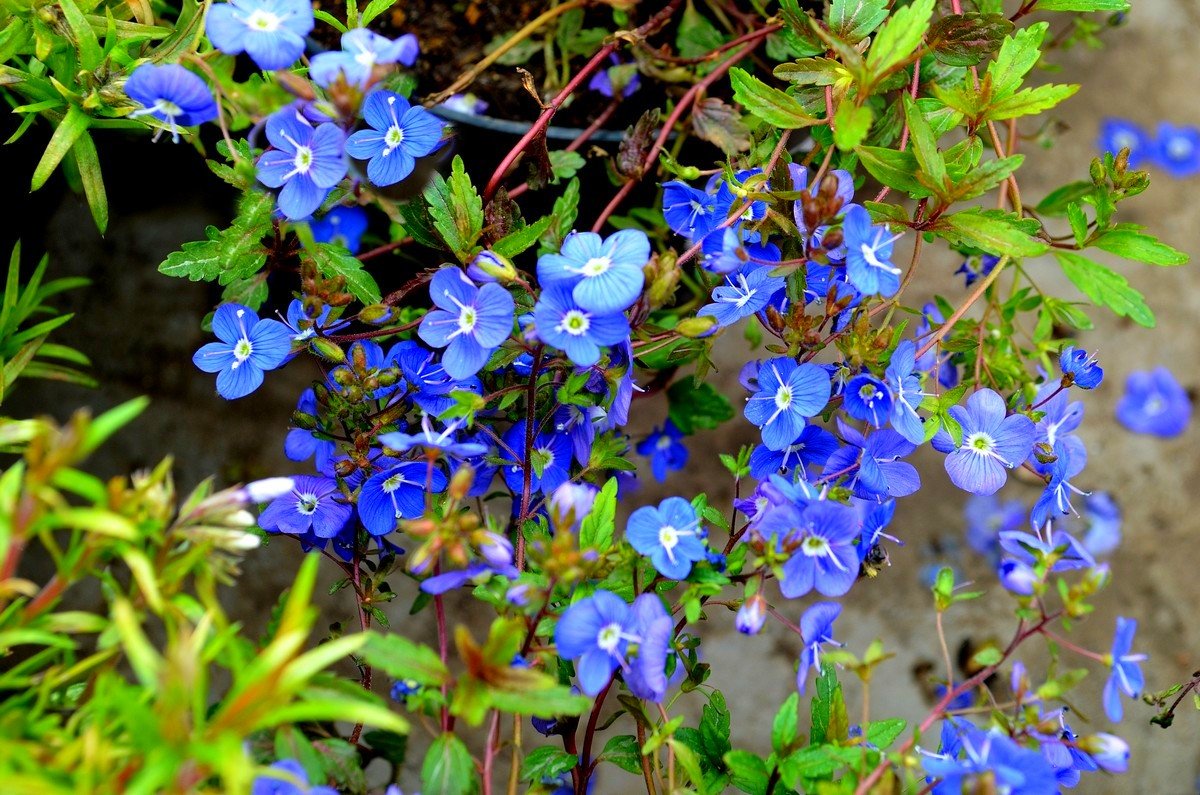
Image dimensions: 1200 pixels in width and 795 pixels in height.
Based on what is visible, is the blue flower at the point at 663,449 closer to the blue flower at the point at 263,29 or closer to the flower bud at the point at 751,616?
the flower bud at the point at 751,616

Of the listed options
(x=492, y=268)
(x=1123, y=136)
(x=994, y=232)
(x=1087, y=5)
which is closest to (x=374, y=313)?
(x=492, y=268)

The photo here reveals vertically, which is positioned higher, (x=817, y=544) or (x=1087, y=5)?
(x=1087, y=5)

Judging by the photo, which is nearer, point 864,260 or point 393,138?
point 864,260

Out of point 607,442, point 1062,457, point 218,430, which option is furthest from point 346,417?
point 218,430

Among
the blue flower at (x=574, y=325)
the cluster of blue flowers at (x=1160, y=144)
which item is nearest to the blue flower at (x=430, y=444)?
the blue flower at (x=574, y=325)

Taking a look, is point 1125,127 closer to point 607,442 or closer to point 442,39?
point 442,39

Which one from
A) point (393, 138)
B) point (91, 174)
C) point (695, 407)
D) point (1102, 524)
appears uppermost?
point (393, 138)

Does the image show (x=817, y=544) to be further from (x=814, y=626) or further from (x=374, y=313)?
(x=374, y=313)

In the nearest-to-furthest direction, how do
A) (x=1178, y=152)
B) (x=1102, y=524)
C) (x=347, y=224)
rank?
(x=347, y=224)
(x=1102, y=524)
(x=1178, y=152)
